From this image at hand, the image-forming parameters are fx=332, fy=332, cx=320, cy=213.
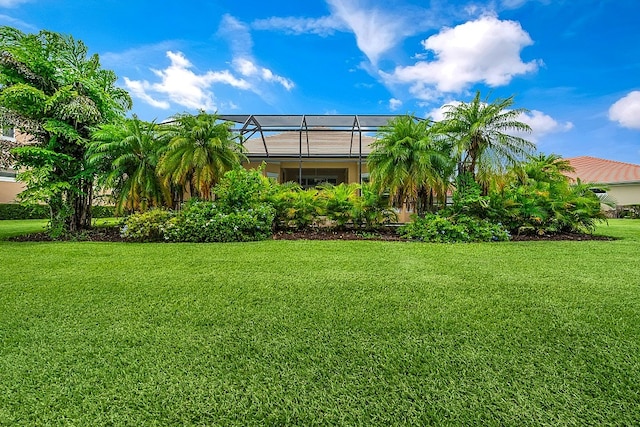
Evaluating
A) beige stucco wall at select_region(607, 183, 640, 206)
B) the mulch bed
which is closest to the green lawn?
the mulch bed

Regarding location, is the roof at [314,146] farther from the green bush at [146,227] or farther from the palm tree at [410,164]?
the green bush at [146,227]

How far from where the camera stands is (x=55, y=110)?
7.14 m

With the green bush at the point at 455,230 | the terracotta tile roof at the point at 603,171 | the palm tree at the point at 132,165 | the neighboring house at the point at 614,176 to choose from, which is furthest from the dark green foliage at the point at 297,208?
the terracotta tile roof at the point at 603,171

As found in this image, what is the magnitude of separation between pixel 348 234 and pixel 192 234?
3423 mm

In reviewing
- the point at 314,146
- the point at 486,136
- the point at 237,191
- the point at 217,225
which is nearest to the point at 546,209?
the point at 486,136

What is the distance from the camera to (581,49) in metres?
8.73

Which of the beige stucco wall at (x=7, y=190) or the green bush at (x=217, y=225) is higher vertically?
the beige stucco wall at (x=7, y=190)

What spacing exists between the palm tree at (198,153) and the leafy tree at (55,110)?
1781 mm

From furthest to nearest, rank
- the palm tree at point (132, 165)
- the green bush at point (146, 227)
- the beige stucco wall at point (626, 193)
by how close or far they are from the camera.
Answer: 1. the beige stucco wall at point (626, 193)
2. the palm tree at point (132, 165)
3. the green bush at point (146, 227)

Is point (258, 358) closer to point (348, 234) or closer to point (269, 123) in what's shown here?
point (348, 234)

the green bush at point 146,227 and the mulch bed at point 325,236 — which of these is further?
the mulch bed at point 325,236

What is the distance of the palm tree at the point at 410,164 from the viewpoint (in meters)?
7.31

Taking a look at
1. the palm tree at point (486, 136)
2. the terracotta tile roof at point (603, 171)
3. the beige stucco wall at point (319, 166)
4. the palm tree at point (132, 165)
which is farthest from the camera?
the terracotta tile roof at point (603, 171)

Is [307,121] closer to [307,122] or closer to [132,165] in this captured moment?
[307,122]
